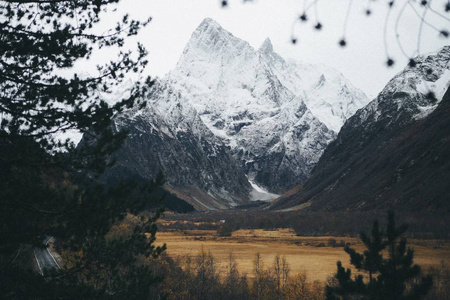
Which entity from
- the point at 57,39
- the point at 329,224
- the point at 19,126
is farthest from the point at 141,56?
the point at 329,224

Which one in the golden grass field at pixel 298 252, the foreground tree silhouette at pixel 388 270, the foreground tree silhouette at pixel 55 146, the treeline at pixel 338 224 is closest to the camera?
the foreground tree silhouette at pixel 55 146

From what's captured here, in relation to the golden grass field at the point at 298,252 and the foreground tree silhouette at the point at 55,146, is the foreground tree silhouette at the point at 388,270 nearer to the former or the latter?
the foreground tree silhouette at the point at 55,146

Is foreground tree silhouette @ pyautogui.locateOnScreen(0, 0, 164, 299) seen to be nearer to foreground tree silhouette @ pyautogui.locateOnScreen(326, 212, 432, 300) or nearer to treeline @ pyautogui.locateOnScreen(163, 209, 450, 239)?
foreground tree silhouette @ pyautogui.locateOnScreen(326, 212, 432, 300)

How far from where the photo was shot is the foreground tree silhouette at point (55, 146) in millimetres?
10883

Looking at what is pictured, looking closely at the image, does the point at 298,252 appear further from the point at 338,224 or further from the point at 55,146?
the point at 55,146

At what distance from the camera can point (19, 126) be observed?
11367mm

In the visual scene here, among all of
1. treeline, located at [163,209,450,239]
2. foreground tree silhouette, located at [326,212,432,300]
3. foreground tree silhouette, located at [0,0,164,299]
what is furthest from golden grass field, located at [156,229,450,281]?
foreground tree silhouette, located at [0,0,164,299]

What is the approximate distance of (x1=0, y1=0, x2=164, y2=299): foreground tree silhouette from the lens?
10883 mm

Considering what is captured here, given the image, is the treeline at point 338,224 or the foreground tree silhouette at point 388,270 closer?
the foreground tree silhouette at point 388,270

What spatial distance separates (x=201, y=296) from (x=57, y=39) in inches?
1687

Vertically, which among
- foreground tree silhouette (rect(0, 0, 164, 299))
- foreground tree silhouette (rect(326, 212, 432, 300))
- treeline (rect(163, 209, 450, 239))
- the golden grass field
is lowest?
the golden grass field

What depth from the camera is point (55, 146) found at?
1171cm

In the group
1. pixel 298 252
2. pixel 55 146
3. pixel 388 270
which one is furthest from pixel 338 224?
pixel 55 146

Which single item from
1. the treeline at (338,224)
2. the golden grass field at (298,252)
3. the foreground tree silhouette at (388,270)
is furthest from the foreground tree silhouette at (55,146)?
the treeline at (338,224)
